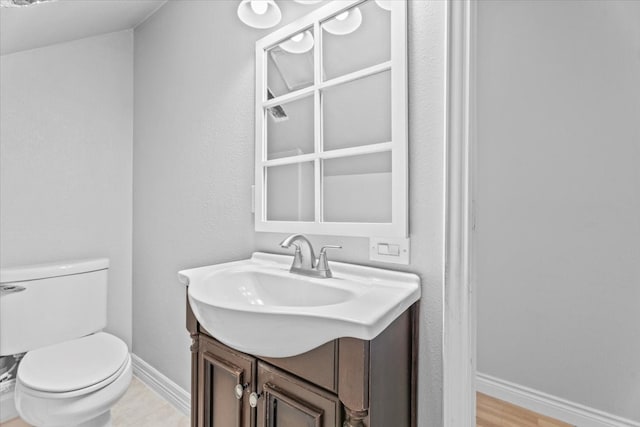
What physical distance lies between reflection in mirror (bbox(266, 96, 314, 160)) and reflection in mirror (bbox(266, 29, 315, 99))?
69 mm

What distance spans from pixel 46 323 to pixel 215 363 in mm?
1209

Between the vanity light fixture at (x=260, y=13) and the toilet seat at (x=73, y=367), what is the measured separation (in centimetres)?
157

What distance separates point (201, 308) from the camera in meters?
0.88

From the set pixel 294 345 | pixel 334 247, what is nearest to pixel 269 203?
pixel 334 247

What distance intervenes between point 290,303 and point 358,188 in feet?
1.53

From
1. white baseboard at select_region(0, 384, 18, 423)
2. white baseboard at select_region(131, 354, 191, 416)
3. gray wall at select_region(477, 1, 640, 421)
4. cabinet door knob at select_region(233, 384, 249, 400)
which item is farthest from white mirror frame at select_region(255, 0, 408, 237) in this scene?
white baseboard at select_region(0, 384, 18, 423)

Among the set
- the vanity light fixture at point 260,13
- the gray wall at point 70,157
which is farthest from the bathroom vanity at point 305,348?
the gray wall at point 70,157

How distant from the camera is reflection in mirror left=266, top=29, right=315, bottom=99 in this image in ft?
4.29

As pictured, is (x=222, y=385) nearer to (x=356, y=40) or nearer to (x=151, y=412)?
(x=151, y=412)

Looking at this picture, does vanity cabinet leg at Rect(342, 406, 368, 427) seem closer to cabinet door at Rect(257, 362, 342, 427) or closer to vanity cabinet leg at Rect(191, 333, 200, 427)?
cabinet door at Rect(257, 362, 342, 427)

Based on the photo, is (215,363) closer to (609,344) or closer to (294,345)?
(294,345)

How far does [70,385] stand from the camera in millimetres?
1263

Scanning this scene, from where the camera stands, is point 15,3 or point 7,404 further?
point 7,404

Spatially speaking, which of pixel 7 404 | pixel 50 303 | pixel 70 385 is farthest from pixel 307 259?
pixel 7 404
